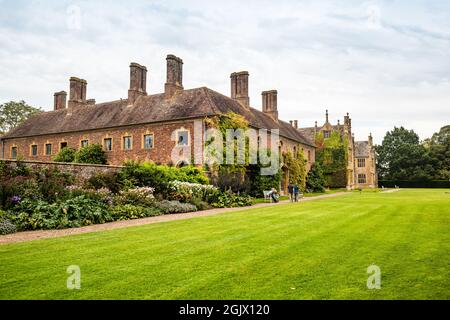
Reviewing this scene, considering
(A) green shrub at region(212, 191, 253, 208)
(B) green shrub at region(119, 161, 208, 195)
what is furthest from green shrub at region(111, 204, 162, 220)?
(A) green shrub at region(212, 191, 253, 208)

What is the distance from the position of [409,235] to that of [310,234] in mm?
2310

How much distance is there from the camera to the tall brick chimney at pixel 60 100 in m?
37.4

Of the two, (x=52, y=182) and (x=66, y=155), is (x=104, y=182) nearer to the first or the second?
(x=52, y=182)

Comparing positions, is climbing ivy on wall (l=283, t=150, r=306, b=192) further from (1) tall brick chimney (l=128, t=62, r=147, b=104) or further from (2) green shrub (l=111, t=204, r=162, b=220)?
(2) green shrub (l=111, t=204, r=162, b=220)

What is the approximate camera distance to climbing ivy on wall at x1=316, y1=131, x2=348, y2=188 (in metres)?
47.3

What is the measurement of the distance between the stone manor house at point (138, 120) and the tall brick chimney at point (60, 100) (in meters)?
0.11

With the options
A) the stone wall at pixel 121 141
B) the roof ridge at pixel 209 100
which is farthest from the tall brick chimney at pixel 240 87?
the stone wall at pixel 121 141

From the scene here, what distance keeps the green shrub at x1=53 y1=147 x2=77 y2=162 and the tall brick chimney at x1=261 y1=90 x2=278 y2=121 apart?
2011cm

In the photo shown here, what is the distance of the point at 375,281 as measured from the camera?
14.3 feet

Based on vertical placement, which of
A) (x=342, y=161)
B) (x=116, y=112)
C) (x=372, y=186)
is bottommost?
(x=372, y=186)

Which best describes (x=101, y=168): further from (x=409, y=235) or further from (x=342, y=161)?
(x=342, y=161)

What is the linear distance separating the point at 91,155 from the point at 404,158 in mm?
62587

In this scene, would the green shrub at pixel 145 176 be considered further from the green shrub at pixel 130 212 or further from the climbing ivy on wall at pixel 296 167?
the climbing ivy on wall at pixel 296 167
